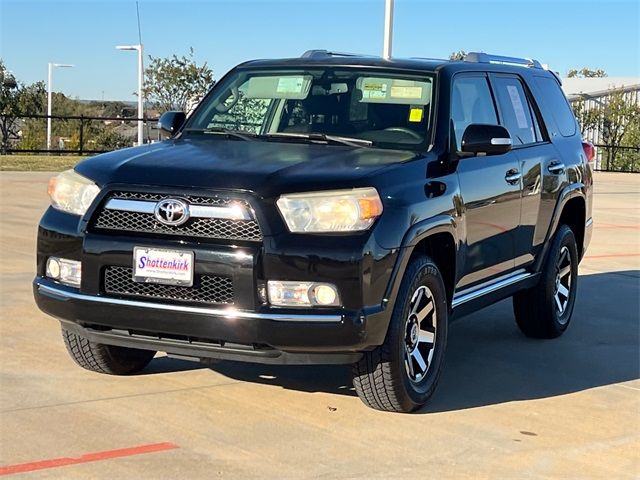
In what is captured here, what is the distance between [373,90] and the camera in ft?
20.9

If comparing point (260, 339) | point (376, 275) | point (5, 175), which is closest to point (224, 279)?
point (260, 339)

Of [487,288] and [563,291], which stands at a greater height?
[487,288]

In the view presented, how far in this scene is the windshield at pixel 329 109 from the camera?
20.1 feet

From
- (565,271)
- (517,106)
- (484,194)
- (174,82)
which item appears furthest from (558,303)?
(174,82)

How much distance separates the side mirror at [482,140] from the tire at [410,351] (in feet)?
2.83

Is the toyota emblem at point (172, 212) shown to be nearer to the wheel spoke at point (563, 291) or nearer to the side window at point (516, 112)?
the side window at point (516, 112)

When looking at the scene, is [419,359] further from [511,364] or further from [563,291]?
[563,291]

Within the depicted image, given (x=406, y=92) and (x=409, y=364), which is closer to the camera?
(x=409, y=364)

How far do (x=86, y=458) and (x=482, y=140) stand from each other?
2914 millimetres

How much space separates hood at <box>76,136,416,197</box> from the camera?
507 cm

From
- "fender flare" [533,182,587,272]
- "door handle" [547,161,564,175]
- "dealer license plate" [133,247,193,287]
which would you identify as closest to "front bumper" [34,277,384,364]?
"dealer license plate" [133,247,193,287]

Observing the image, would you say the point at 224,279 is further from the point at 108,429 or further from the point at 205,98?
the point at 205,98

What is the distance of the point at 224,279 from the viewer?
497 centimetres

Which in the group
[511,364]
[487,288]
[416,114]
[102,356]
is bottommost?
[511,364]
